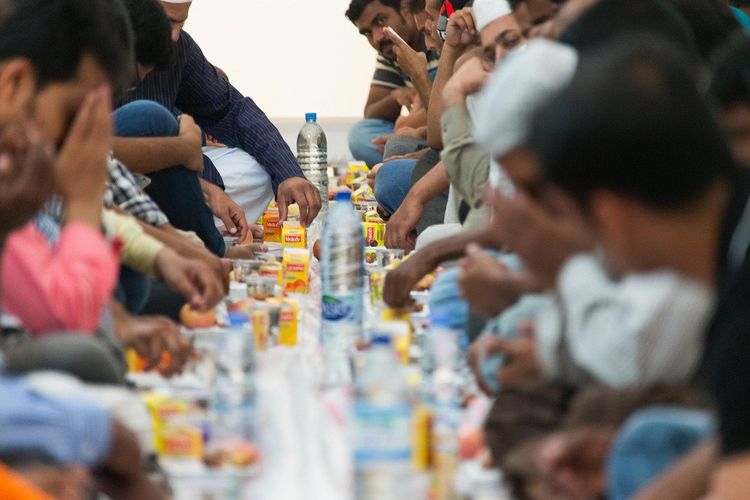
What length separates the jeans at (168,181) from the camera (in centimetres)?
327

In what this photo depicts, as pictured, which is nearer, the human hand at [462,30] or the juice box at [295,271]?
the juice box at [295,271]

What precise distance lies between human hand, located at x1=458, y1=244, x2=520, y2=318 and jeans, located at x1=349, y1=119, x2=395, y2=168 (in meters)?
4.34

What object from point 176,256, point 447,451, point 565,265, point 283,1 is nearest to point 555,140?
point 565,265

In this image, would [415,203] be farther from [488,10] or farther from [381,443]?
[381,443]

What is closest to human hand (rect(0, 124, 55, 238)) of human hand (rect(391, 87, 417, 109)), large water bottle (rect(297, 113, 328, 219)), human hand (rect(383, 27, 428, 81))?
human hand (rect(383, 27, 428, 81))

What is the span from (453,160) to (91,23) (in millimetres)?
1050

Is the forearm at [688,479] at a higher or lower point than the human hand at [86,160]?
lower

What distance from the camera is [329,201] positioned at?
5230mm

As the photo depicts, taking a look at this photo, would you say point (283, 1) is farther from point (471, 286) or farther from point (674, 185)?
point (674, 185)

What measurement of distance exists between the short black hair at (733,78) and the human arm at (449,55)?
5.97 feet

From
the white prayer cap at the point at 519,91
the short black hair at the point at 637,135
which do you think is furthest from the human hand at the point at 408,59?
the short black hair at the point at 637,135

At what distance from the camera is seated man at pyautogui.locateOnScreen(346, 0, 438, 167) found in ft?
14.5

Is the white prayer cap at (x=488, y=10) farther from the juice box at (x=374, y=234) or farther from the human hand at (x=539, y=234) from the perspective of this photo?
the human hand at (x=539, y=234)

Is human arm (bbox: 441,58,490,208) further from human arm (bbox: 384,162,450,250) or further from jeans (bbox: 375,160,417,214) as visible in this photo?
jeans (bbox: 375,160,417,214)
